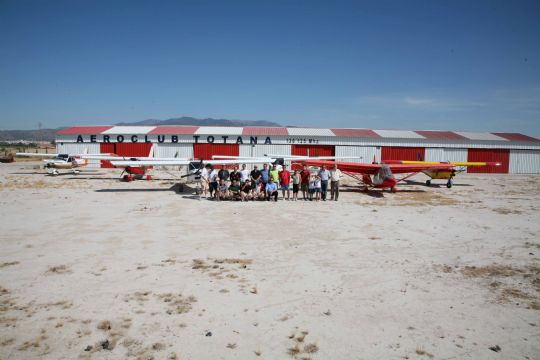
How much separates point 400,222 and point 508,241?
312 cm

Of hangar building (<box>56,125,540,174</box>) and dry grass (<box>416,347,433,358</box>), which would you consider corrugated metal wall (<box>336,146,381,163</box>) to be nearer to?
hangar building (<box>56,125,540,174</box>)

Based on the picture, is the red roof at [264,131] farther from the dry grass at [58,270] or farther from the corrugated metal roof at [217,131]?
the dry grass at [58,270]

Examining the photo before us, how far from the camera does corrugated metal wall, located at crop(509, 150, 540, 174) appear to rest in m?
36.9

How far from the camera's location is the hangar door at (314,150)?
3581 cm

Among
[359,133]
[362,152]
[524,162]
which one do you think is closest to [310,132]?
[359,133]

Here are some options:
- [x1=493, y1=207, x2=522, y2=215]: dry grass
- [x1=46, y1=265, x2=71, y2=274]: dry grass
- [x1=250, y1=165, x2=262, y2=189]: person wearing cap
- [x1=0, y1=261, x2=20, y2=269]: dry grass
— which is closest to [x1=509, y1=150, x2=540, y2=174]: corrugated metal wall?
[x1=493, y1=207, x2=522, y2=215]: dry grass

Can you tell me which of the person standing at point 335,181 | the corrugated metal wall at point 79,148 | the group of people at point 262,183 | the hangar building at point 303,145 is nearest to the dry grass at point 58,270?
the group of people at point 262,183

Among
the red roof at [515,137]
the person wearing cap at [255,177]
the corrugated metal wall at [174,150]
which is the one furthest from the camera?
the red roof at [515,137]

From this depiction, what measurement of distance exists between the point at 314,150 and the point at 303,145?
133 centimetres

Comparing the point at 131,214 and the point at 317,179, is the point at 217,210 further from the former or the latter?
the point at 317,179

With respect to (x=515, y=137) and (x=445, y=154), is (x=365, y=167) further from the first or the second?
(x=515, y=137)

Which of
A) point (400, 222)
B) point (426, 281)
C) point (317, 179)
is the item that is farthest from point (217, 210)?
point (426, 281)

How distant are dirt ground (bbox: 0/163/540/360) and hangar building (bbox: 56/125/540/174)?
23.9m

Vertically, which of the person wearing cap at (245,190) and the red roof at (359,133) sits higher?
the red roof at (359,133)
